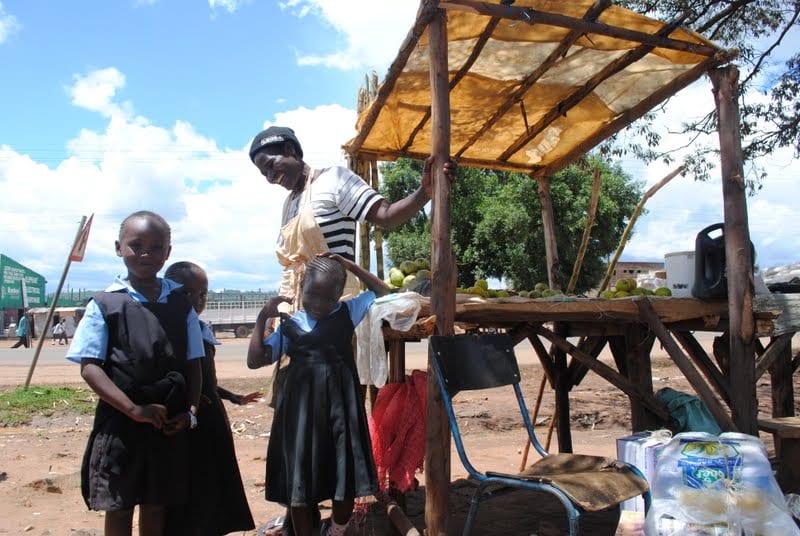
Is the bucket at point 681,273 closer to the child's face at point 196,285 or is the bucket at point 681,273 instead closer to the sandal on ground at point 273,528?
the sandal on ground at point 273,528

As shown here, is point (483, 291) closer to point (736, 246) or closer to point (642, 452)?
point (642, 452)

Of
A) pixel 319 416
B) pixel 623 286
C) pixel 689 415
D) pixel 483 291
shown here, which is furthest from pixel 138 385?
pixel 689 415

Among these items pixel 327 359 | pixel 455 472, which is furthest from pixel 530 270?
pixel 327 359

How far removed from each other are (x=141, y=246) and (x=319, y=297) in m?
0.77

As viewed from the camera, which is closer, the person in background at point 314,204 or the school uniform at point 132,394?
the school uniform at point 132,394

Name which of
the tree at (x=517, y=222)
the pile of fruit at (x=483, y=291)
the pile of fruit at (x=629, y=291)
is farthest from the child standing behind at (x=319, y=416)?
the tree at (x=517, y=222)

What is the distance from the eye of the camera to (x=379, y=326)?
2.94 meters

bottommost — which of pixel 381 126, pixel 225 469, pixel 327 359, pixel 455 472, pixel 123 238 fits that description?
pixel 455 472

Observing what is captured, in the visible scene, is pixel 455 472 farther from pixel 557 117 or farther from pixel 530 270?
pixel 530 270

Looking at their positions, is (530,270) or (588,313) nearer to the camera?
(588,313)

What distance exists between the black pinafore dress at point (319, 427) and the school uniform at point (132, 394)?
0.47 meters

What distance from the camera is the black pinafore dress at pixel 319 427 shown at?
8.48 ft

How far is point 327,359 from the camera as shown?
8.81 feet

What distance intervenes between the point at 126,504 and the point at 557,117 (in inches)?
144
